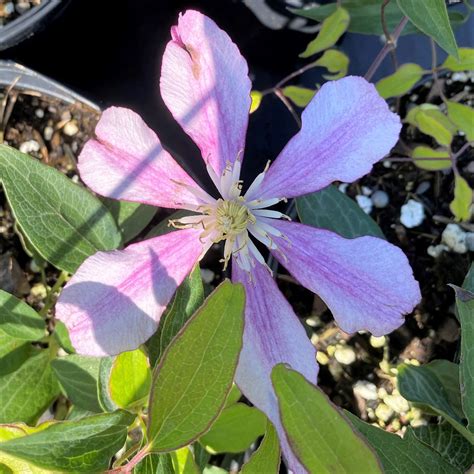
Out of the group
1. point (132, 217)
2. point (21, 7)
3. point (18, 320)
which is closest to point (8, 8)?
point (21, 7)

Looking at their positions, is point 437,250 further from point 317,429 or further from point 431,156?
point 317,429

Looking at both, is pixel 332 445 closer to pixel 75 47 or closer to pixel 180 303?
pixel 180 303

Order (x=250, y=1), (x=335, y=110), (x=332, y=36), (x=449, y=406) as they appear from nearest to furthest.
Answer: (x=335, y=110), (x=449, y=406), (x=332, y=36), (x=250, y=1)

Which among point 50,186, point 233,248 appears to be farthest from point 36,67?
point 233,248

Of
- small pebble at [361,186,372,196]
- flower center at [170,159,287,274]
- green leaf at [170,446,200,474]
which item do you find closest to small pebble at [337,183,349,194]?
small pebble at [361,186,372,196]

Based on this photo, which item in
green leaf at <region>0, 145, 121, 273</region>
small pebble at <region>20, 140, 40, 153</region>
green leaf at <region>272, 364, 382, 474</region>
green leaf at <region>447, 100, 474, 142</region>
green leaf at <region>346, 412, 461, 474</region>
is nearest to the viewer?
green leaf at <region>272, 364, 382, 474</region>

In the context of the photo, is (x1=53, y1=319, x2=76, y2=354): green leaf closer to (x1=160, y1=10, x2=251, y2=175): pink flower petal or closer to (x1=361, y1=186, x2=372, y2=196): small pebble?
(x1=160, y1=10, x2=251, y2=175): pink flower petal
